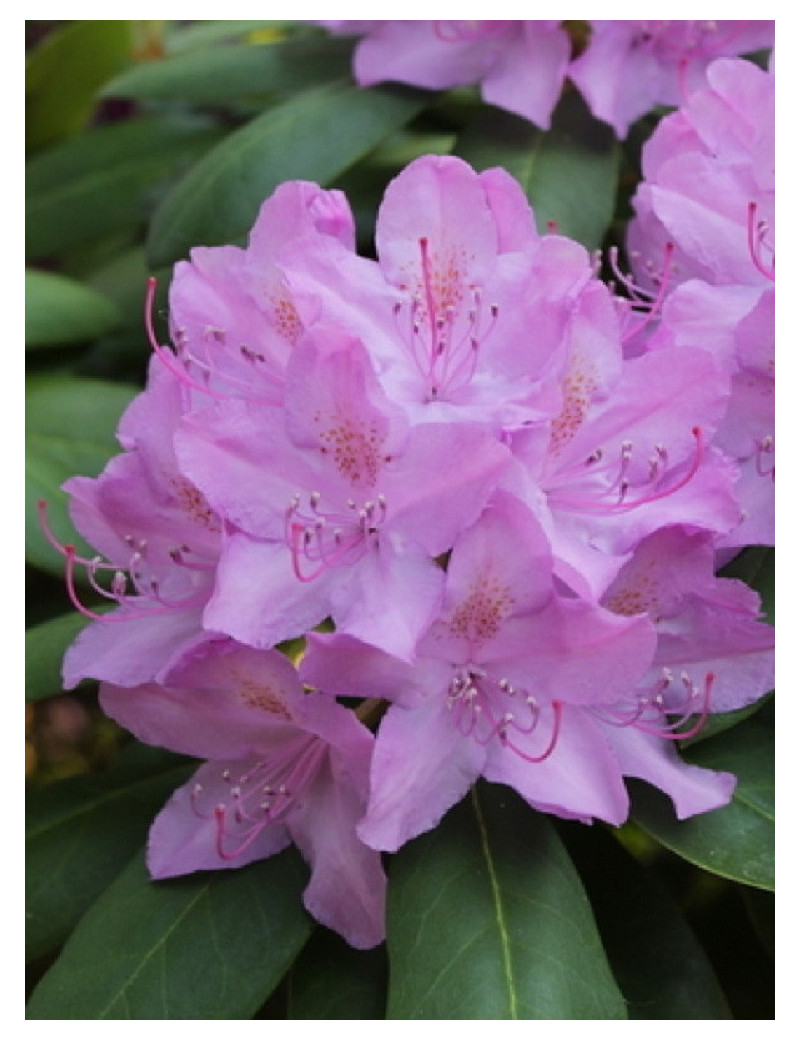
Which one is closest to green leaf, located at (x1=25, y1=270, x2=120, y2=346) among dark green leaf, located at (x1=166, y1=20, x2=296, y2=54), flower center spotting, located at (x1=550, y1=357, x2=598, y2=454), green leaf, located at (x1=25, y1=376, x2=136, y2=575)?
green leaf, located at (x1=25, y1=376, x2=136, y2=575)

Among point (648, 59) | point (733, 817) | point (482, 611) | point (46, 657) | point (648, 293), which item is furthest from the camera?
point (648, 59)

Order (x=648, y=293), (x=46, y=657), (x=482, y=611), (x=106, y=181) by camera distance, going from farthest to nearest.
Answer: (x=106, y=181) → (x=46, y=657) → (x=648, y=293) → (x=482, y=611)

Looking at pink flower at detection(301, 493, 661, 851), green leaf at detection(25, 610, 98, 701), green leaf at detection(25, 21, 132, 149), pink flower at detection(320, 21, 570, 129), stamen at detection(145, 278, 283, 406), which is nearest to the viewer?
pink flower at detection(301, 493, 661, 851)

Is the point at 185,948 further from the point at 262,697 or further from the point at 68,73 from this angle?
the point at 68,73

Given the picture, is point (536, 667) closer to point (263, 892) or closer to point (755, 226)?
point (263, 892)

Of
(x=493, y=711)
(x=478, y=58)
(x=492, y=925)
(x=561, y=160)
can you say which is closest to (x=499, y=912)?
(x=492, y=925)

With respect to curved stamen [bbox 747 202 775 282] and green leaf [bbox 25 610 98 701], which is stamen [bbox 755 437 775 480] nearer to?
curved stamen [bbox 747 202 775 282]
